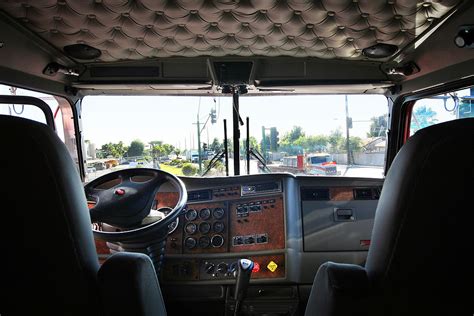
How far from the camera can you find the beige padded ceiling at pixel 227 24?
185 cm

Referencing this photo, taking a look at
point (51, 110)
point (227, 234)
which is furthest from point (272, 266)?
point (51, 110)

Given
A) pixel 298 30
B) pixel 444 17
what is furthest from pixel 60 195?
pixel 444 17

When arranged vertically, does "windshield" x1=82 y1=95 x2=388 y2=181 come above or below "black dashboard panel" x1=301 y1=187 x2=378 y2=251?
above

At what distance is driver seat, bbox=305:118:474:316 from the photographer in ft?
2.96

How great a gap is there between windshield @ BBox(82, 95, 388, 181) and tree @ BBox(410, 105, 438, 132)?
24 centimetres

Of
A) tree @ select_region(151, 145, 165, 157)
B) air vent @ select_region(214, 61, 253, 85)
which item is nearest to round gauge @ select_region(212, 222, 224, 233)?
tree @ select_region(151, 145, 165, 157)

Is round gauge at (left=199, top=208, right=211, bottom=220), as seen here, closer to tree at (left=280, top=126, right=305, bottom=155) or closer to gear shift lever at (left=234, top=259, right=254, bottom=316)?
gear shift lever at (left=234, top=259, right=254, bottom=316)

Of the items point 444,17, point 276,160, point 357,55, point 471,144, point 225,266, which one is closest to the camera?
point 471,144

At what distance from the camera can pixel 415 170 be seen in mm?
924

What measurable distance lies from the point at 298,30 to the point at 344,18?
28 cm

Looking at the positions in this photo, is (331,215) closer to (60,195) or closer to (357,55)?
(357,55)

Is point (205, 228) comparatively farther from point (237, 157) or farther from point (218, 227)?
point (237, 157)

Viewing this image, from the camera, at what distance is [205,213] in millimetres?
2375

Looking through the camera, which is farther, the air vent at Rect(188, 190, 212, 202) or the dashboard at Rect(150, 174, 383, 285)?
the air vent at Rect(188, 190, 212, 202)
